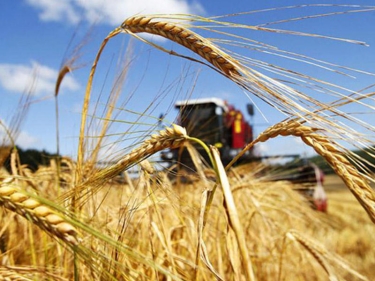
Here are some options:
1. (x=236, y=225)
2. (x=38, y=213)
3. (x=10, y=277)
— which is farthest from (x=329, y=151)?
(x=10, y=277)

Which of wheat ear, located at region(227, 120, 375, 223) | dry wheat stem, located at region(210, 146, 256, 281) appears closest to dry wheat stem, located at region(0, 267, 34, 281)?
dry wheat stem, located at region(210, 146, 256, 281)

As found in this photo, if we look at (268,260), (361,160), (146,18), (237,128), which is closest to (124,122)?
(146,18)

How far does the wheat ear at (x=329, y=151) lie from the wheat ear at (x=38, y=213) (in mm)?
453

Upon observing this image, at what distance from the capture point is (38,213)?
0.60m

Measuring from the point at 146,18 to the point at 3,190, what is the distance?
60cm

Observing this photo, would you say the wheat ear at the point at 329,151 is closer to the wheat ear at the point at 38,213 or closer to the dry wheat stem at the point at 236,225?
the dry wheat stem at the point at 236,225

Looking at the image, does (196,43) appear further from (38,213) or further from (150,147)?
(38,213)

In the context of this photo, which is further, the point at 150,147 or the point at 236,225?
the point at 150,147

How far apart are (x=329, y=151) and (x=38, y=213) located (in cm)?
55

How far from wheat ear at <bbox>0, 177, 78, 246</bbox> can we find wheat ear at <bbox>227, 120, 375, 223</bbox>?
453 millimetres

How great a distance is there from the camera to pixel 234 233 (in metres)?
0.62

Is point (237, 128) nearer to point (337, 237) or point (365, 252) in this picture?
point (337, 237)

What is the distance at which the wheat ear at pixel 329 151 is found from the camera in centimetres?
80

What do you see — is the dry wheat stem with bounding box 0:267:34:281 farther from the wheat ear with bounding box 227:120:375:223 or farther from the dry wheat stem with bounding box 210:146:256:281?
the wheat ear with bounding box 227:120:375:223
